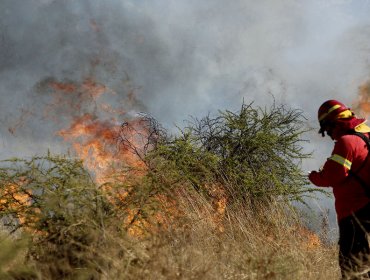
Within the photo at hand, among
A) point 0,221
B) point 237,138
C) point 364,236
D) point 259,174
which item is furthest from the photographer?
point 237,138

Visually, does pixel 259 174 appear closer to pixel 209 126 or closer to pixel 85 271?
pixel 209 126

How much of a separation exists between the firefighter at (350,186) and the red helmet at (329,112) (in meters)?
0.13

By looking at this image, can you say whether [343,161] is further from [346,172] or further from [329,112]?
[329,112]

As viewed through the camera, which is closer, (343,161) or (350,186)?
(343,161)

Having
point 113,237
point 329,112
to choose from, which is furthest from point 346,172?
point 113,237

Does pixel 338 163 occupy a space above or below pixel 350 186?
above

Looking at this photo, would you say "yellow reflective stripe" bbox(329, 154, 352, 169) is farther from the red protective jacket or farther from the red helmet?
the red helmet

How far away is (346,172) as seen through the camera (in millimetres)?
4652

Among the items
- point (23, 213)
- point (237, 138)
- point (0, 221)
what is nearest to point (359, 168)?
point (23, 213)

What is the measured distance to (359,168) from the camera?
4.73 m

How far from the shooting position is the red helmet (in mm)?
4984

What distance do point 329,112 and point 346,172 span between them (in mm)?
682

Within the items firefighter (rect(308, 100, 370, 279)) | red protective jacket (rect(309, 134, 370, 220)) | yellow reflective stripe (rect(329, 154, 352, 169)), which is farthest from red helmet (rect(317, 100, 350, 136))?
yellow reflective stripe (rect(329, 154, 352, 169))

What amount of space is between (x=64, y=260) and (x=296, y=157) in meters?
10.8
